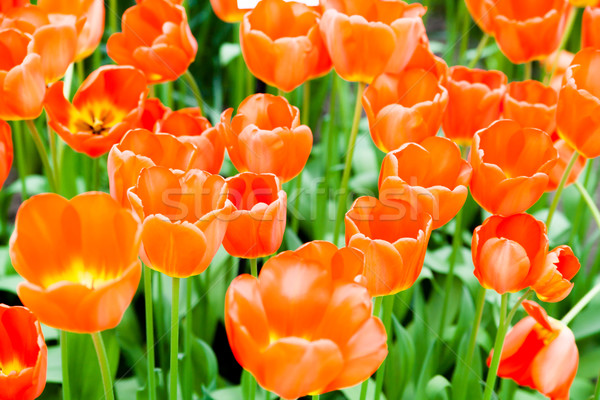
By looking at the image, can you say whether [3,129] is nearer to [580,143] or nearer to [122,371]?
[122,371]

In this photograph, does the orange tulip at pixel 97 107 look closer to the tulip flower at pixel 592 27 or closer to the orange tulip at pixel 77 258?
the orange tulip at pixel 77 258

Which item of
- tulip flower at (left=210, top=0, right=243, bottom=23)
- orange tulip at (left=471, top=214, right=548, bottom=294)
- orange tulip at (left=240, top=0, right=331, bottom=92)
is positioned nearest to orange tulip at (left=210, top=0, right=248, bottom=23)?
tulip flower at (left=210, top=0, right=243, bottom=23)

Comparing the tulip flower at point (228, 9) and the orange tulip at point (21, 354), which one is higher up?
the tulip flower at point (228, 9)

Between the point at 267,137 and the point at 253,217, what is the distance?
9 centimetres

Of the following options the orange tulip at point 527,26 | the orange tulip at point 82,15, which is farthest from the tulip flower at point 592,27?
the orange tulip at point 82,15

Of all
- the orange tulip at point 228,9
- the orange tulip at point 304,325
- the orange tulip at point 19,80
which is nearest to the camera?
the orange tulip at point 304,325

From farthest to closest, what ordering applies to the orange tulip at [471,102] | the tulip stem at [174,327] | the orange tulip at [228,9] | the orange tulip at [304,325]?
the orange tulip at [228,9], the orange tulip at [471,102], the tulip stem at [174,327], the orange tulip at [304,325]

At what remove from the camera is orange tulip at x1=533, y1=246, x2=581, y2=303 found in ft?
1.93

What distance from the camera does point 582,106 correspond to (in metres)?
0.69

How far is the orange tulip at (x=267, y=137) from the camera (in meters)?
0.65

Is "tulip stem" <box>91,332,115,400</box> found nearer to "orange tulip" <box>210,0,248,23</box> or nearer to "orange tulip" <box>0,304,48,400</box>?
"orange tulip" <box>0,304,48,400</box>

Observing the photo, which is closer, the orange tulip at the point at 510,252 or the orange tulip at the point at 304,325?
the orange tulip at the point at 304,325

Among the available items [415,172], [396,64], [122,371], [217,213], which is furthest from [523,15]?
[122,371]

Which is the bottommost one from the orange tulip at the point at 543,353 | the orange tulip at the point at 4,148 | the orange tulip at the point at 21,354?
the orange tulip at the point at 543,353
